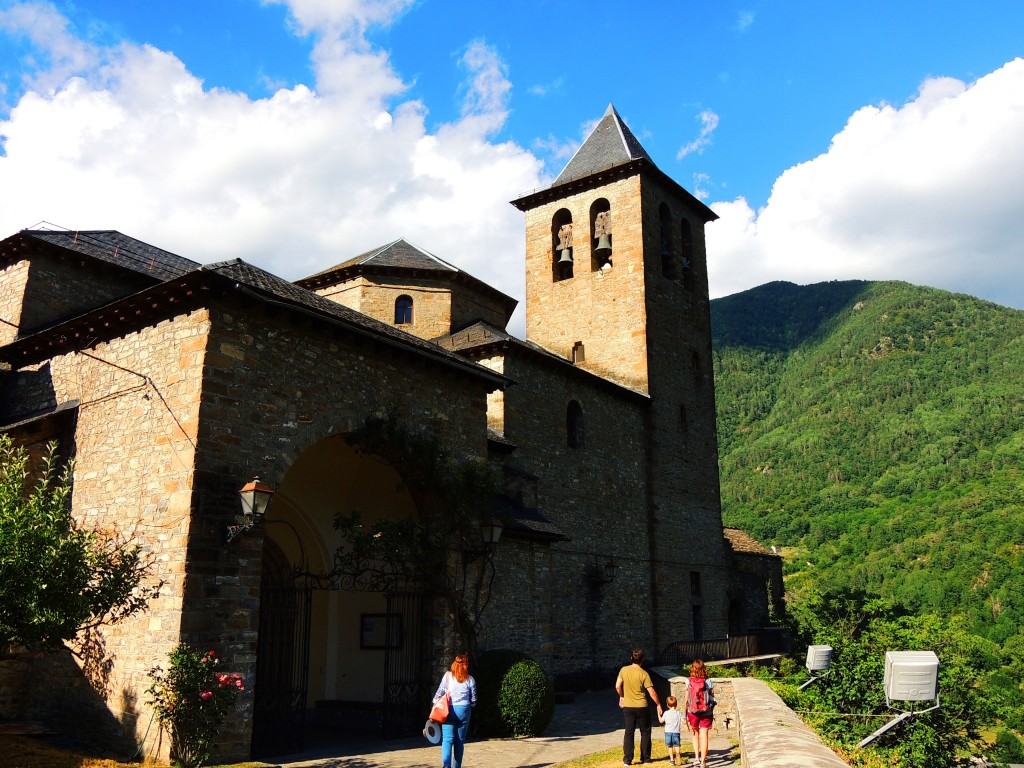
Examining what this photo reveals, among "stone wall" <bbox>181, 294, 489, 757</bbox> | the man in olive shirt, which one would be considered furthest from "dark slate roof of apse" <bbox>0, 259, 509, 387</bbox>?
the man in olive shirt

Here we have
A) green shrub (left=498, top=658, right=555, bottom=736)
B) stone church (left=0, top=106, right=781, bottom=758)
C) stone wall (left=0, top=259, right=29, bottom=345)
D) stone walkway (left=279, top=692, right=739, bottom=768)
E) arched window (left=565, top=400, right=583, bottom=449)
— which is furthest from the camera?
arched window (left=565, top=400, right=583, bottom=449)

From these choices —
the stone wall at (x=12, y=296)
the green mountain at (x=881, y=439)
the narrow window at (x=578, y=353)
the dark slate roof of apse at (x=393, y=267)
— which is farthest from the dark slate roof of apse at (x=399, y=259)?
the green mountain at (x=881, y=439)

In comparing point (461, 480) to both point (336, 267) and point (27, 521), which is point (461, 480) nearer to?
point (27, 521)

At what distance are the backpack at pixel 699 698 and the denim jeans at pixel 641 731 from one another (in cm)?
61

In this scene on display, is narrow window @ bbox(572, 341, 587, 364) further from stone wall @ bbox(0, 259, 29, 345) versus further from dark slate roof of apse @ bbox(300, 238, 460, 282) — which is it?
stone wall @ bbox(0, 259, 29, 345)

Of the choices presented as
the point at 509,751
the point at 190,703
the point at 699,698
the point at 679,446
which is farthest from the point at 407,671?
the point at 679,446

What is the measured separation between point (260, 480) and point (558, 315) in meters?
16.9

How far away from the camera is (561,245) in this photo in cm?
2680

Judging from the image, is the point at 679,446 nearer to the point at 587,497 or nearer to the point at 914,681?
the point at 587,497

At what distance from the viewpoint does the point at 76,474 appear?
11.0 m

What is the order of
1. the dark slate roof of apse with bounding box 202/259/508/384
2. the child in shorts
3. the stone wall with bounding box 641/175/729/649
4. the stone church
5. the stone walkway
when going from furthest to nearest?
the stone wall with bounding box 641/175/729/649, the dark slate roof of apse with bounding box 202/259/508/384, the stone walkway, the stone church, the child in shorts

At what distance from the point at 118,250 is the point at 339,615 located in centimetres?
911

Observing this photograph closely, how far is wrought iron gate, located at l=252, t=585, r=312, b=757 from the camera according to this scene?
1069 cm

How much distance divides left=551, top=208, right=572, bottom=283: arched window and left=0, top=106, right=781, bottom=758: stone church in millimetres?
355
